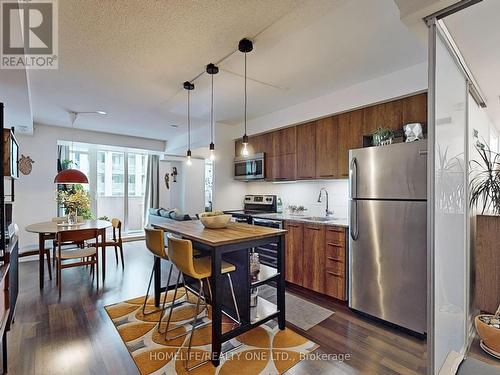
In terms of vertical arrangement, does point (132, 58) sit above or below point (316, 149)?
above

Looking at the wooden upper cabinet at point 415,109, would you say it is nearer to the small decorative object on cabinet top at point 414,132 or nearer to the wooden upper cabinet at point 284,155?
the small decorative object on cabinet top at point 414,132

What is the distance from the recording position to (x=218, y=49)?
7.54 ft

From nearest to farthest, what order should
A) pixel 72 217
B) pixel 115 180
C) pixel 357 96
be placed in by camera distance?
pixel 357 96 → pixel 72 217 → pixel 115 180

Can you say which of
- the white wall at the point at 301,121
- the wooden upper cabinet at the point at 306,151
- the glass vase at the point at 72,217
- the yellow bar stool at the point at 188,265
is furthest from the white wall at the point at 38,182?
the wooden upper cabinet at the point at 306,151

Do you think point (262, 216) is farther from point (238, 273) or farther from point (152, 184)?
point (152, 184)

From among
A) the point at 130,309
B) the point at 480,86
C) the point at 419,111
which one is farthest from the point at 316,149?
the point at 130,309

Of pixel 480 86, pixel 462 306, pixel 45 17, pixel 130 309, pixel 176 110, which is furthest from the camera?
pixel 176 110

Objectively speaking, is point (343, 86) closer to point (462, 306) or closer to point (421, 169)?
point (421, 169)

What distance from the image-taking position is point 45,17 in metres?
1.86

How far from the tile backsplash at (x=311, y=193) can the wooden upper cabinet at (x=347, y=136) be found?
1.20 ft

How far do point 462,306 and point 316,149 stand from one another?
226cm

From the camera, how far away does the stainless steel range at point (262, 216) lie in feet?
12.1

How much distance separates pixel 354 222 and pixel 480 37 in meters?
1.77
